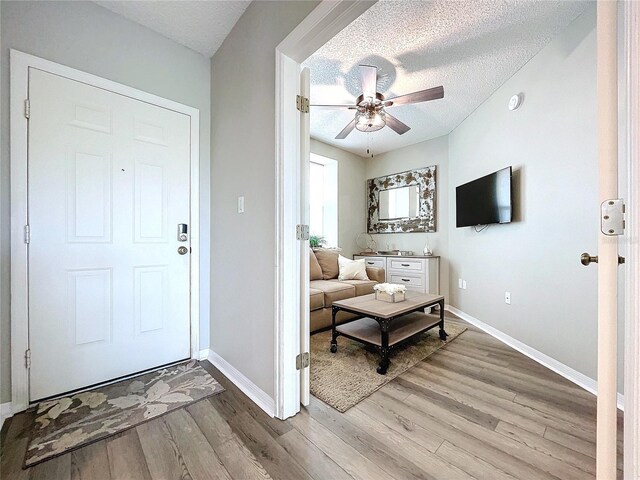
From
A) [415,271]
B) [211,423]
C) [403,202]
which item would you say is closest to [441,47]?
[403,202]

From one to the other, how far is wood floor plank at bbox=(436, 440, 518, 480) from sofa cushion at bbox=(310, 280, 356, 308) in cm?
179

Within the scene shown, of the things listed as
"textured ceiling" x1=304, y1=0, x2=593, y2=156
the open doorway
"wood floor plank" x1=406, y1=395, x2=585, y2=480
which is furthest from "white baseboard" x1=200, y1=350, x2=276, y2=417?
"textured ceiling" x1=304, y1=0, x2=593, y2=156

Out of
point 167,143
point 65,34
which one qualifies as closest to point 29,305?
point 167,143

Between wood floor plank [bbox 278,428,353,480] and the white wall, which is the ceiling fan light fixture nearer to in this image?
the white wall

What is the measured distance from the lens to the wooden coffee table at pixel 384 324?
2031 mm

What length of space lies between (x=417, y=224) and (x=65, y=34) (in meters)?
4.29

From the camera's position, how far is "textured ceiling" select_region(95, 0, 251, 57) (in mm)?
1770

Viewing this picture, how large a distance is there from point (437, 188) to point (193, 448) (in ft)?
13.6

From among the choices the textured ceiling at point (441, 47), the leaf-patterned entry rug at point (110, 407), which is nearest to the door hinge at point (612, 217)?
the textured ceiling at point (441, 47)

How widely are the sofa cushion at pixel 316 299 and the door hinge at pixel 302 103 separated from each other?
1846mm

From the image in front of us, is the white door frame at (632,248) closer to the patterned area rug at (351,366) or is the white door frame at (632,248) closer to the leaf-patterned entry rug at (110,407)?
the patterned area rug at (351,366)

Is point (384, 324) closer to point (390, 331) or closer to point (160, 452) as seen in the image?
point (390, 331)

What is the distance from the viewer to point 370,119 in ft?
8.55

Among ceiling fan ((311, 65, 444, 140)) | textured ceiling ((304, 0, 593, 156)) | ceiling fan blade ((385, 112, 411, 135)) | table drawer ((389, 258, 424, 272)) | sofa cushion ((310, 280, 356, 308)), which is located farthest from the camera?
table drawer ((389, 258, 424, 272))
